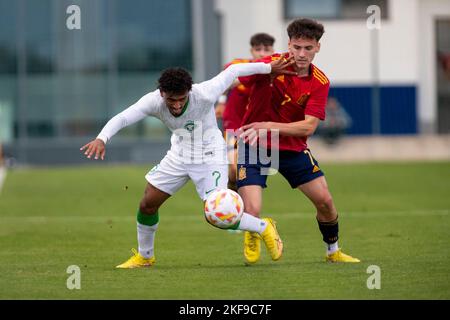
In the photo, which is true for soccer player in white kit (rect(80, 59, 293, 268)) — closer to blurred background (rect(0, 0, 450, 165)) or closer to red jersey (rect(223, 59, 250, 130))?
red jersey (rect(223, 59, 250, 130))

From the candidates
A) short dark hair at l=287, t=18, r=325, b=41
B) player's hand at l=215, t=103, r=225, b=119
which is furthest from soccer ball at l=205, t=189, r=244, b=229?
player's hand at l=215, t=103, r=225, b=119

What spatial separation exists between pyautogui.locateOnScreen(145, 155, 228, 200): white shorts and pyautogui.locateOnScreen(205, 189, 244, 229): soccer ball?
0.34 m

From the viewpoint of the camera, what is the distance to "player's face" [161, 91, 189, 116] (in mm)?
10094

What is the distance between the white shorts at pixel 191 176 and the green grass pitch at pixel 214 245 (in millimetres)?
794

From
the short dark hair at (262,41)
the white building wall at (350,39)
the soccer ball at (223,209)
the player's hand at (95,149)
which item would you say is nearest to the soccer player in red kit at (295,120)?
the soccer ball at (223,209)

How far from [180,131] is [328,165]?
21694mm

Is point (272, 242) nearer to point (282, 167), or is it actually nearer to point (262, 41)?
point (282, 167)

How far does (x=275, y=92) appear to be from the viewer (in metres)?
11.0

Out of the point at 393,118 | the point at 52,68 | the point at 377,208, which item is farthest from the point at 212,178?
the point at 393,118

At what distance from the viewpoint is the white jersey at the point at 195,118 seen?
10.3 m

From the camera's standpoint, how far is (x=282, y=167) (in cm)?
1101

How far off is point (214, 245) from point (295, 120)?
2869 mm

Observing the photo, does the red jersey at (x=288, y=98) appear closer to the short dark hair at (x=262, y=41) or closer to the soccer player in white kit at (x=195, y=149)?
the soccer player in white kit at (x=195, y=149)
